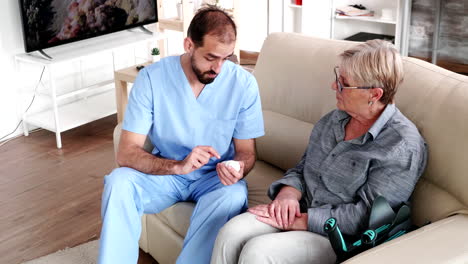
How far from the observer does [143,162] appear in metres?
2.16

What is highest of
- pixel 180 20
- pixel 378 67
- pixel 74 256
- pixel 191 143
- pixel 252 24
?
pixel 378 67

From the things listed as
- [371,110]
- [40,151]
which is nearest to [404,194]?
[371,110]

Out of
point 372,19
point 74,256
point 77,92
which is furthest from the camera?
point 372,19

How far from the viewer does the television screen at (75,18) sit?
3.67m

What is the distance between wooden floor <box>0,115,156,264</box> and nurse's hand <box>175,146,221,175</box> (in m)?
0.64

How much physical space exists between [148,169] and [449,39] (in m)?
3.21

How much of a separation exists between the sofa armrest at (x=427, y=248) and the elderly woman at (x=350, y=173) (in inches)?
6.0

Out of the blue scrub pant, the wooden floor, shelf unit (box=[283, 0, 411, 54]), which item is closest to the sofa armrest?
the blue scrub pant

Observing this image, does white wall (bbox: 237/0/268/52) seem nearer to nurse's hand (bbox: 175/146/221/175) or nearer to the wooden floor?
the wooden floor

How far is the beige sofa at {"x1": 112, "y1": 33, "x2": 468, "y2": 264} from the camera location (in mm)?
1610

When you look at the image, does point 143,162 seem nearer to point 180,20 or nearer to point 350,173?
point 350,173

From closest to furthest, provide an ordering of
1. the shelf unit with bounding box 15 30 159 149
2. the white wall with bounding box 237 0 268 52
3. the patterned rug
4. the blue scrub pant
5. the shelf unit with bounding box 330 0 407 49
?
the blue scrub pant, the patterned rug, the shelf unit with bounding box 15 30 159 149, the shelf unit with bounding box 330 0 407 49, the white wall with bounding box 237 0 268 52

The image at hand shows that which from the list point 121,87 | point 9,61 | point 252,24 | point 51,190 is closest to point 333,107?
point 51,190

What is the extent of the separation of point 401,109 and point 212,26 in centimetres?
67
